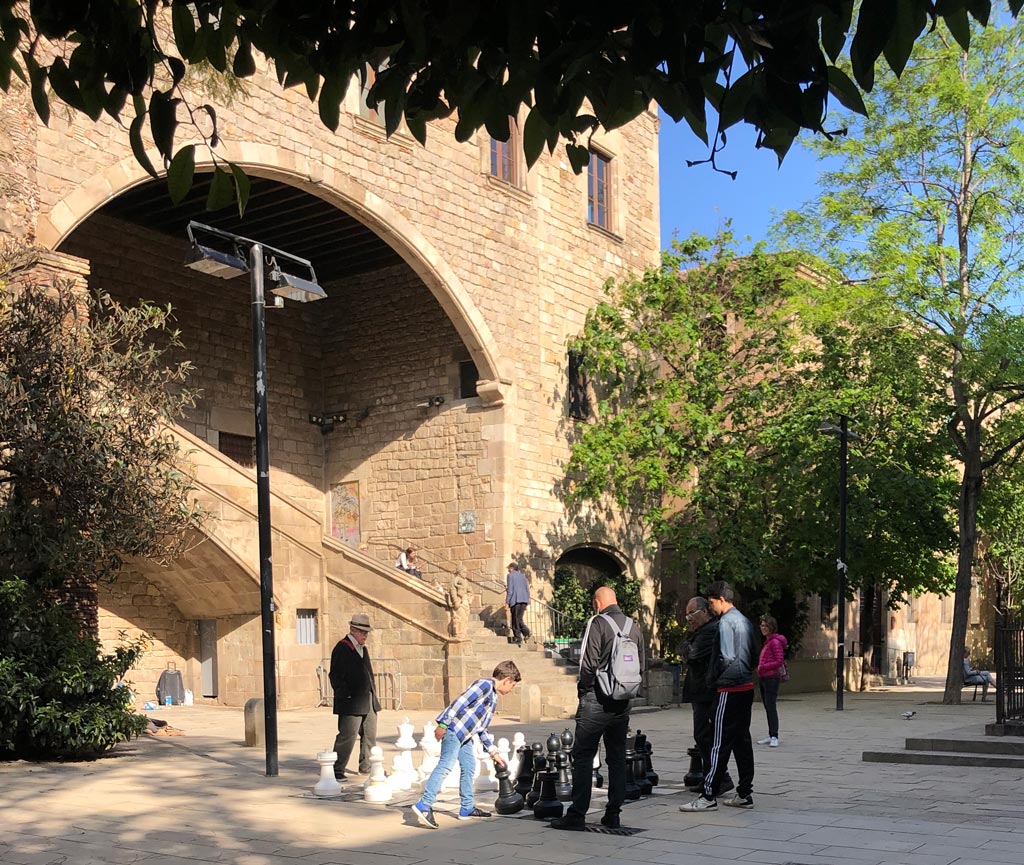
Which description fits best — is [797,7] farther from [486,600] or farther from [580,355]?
[580,355]

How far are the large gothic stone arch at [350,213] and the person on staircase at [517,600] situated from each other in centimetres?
371

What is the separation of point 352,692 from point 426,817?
258cm

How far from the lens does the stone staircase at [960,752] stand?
472 inches

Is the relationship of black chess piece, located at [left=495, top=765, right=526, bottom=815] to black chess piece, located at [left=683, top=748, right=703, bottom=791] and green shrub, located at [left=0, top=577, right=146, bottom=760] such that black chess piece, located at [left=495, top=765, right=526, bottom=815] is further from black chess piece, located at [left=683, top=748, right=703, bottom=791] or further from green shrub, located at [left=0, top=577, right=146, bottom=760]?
green shrub, located at [left=0, top=577, right=146, bottom=760]

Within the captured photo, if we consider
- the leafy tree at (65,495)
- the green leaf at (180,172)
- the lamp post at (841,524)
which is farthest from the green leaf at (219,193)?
the lamp post at (841,524)

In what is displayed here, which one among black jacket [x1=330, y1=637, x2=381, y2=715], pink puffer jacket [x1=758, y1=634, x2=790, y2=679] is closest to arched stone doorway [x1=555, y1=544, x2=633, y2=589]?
pink puffer jacket [x1=758, y1=634, x2=790, y2=679]

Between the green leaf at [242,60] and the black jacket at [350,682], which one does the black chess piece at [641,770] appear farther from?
the green leaf at [242,60]

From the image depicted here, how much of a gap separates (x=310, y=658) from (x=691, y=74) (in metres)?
18.3

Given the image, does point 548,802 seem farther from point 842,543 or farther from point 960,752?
point 842,543

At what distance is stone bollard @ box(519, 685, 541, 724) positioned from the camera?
18.3 metres

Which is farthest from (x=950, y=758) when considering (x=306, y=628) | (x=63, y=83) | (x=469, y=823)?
(x=306, y=628)

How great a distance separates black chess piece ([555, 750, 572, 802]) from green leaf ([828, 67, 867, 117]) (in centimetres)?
605

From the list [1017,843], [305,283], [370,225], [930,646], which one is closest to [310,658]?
[370,225]

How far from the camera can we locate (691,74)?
393cm
